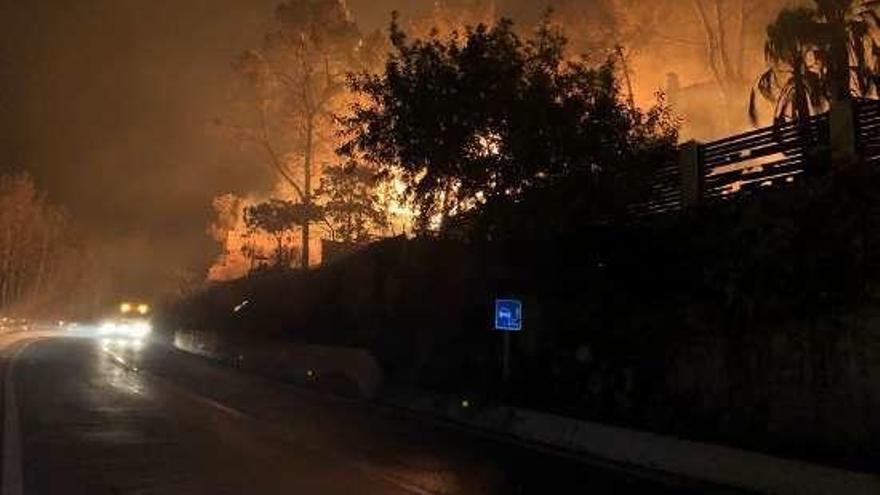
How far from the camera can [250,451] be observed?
13.3 meters

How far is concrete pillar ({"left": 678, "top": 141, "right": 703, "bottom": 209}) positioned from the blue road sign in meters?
4.63

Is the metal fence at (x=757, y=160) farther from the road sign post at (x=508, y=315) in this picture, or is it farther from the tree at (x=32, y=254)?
the tree at (x=32, y=254)

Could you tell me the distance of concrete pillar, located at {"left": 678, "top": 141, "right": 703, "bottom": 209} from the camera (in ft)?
68.1

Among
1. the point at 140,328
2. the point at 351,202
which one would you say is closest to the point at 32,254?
the point at 140,328

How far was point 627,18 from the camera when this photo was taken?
160 ft

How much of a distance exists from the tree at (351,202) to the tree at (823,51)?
22210 mm

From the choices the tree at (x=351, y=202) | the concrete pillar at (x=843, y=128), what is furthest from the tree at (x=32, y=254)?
the concrete pillar at (x=843, y=128)

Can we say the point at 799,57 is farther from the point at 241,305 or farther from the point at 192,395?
the point at 241,305

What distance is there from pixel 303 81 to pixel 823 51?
100ft

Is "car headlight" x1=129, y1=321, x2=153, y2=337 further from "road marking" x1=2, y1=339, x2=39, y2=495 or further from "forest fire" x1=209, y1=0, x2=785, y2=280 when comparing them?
"road marking" x1=2, y1=339, x2=39, y2=495

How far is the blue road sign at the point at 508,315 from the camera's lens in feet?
60.6

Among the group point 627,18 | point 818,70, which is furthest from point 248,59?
point 818,70

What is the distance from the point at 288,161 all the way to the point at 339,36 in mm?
7571

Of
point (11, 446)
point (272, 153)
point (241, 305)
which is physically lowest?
point (11, 446)
